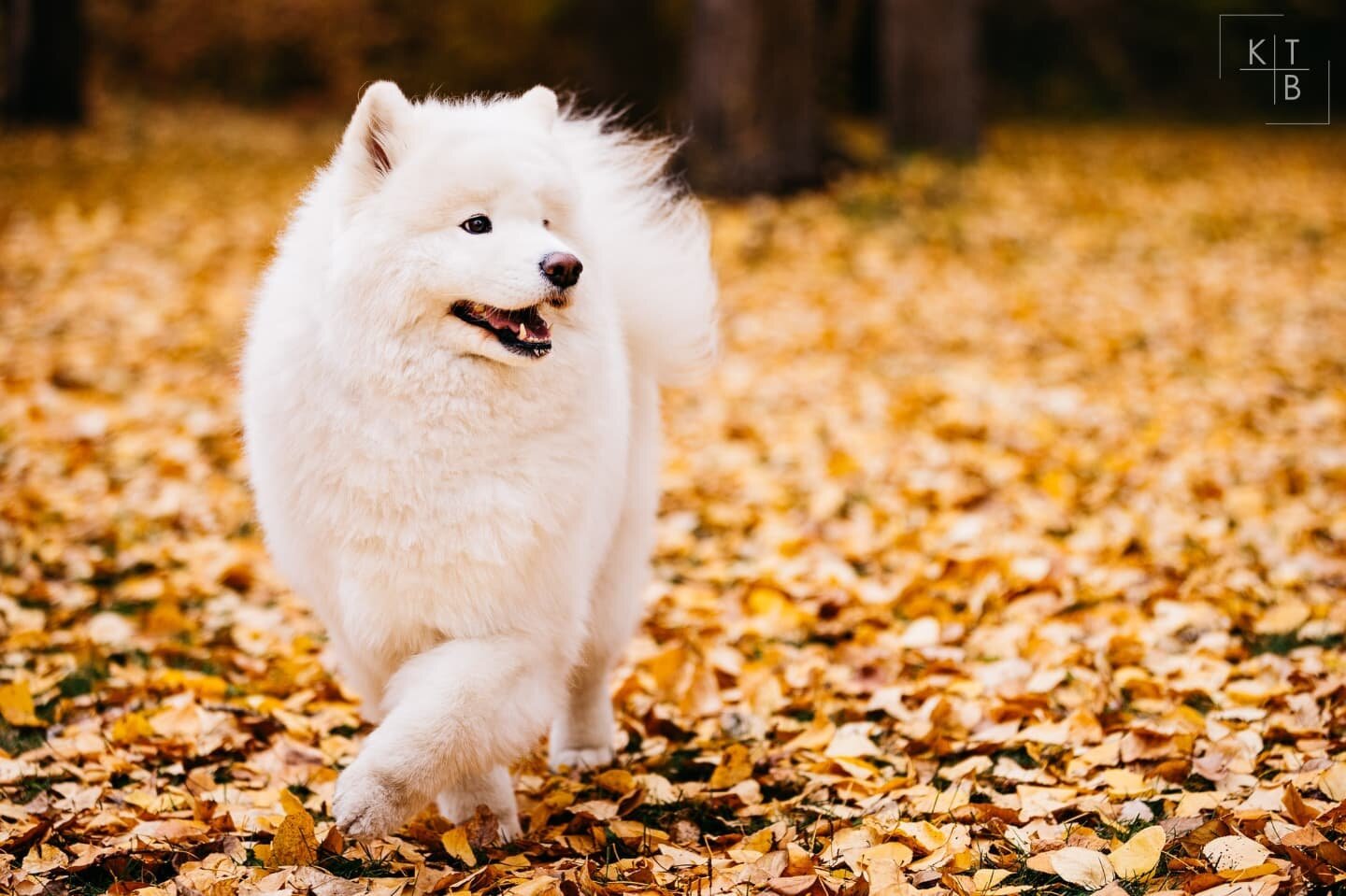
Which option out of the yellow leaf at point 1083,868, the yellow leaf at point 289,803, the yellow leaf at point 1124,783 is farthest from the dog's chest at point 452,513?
the yellow leaf at point 1124,783

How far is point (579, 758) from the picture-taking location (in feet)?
10.9

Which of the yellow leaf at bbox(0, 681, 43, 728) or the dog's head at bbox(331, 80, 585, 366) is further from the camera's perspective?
the yellow leaf at bbox(0, 681, 43, 728)

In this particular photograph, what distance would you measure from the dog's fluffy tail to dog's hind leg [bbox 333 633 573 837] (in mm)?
967

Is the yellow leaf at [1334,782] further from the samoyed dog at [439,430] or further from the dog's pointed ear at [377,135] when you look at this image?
the dog's pointed ear at [377,135]

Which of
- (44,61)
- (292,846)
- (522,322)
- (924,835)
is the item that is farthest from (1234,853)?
(44,61)

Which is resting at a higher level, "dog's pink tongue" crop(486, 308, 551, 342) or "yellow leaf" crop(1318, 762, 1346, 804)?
"dog's pink tongue" crop(486, 308, 551, 342)

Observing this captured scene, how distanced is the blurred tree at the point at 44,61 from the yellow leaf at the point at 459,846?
1273 cm

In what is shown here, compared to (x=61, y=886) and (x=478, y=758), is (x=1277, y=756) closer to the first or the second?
(x=478, y=758)

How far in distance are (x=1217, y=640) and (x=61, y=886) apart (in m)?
3.10

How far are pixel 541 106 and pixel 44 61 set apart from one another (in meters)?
12.5

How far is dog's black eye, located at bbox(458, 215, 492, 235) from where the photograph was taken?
2586 mm

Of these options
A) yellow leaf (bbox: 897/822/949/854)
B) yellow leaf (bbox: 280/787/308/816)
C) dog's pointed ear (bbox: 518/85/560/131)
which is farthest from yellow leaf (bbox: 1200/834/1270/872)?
dog's pointed ear (bbox: 518/85/560/131)

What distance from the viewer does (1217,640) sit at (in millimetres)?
3775

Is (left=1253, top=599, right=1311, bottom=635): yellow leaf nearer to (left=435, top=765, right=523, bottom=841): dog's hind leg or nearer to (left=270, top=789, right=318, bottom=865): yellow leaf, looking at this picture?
(left=435, top=765, right=523, bottom=841): dog's hind leg
